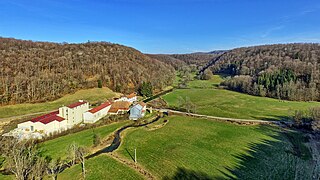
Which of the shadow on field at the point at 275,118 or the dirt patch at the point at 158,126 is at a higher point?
the shadow on field at the point at 275,118

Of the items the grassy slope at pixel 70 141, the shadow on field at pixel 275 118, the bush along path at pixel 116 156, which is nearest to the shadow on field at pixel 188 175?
the bush along path at pixel 116 156

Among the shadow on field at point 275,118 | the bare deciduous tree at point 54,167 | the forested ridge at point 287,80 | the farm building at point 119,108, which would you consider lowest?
the bare deciduous tree at point 54,167

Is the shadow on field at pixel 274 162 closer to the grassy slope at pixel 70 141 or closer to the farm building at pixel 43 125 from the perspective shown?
the grassy slope at pixel 70 141

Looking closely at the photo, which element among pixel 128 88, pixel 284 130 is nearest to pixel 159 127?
pixel 284 130

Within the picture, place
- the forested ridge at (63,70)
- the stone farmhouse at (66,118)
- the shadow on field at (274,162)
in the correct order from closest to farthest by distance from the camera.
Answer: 1. the shadow on field at (274,162)
2. the stone farmhouse at (66,118)
3. the forested ridge at (63,70)

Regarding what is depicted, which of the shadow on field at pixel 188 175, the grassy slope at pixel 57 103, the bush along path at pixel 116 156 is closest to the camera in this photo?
the shadow on field at pixel 188 175

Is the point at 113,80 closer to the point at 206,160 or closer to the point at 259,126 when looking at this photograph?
the point at 259,126

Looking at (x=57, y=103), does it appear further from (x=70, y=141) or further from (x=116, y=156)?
(x=116, y=156)

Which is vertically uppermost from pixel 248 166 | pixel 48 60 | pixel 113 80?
pixel 48 60
